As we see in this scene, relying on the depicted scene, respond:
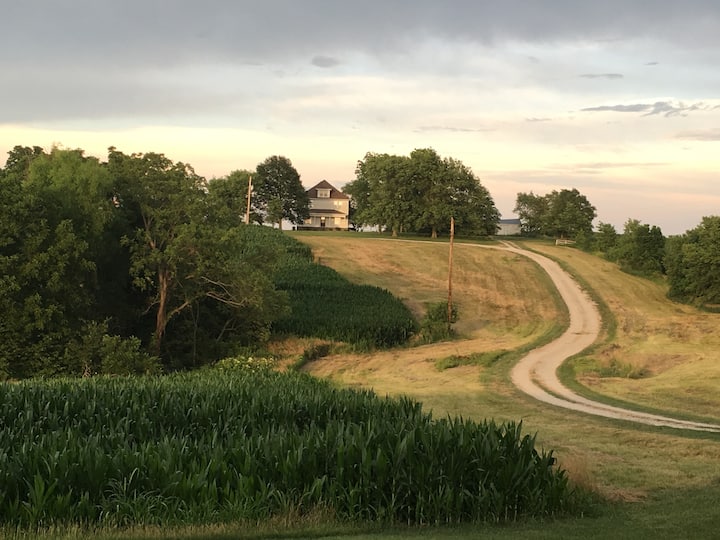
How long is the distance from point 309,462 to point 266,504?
1047 millimetres

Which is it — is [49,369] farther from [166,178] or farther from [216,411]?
[216,411]

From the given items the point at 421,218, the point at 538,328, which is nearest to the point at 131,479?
the point at 538,328

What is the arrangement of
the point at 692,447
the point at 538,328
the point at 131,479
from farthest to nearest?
1. the point at 538,328
2. the point at 692,447
3. the point at 131,479

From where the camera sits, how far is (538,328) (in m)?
51.7

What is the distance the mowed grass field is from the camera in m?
16.4

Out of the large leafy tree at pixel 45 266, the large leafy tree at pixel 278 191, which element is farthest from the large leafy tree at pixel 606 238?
the large leafy tree at pixel 45 266

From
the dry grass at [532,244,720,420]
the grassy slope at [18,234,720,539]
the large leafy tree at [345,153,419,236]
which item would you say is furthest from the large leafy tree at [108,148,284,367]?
the large leafy tree at [345,153,419,236]

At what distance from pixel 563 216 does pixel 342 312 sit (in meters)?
70.1

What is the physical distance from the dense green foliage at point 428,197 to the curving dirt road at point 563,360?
27.6 meters

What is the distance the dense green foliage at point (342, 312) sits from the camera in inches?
1841

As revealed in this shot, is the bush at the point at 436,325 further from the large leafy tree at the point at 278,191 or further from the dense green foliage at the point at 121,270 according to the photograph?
the large leafy tree at the point at 278,191

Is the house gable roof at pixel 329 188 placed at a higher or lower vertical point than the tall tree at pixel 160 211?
higher

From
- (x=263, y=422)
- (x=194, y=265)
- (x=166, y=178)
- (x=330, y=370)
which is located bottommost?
(x=330, y=370)

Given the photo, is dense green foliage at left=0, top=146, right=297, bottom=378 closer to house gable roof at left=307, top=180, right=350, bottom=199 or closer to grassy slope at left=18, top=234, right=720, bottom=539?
grassy slope at left=18, top=234, right=720, bottom=539
